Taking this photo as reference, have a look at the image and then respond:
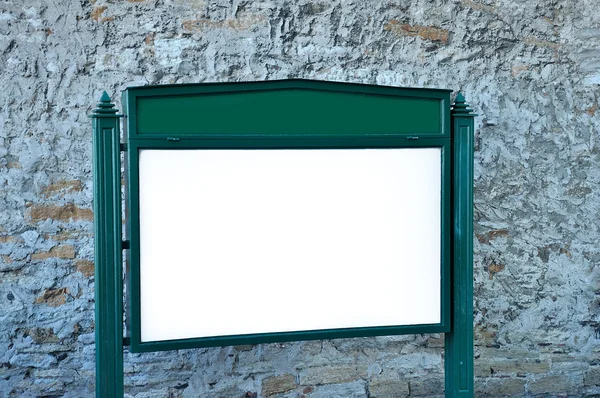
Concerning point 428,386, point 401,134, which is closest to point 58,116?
point 401,134

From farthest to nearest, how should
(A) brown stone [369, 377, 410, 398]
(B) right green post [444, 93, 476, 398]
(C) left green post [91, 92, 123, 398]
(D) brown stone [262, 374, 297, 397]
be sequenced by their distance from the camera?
(A) brown stone [369, 377, 410, 398]
(D) brown stone [262, 374, 297, 397]
(B) right green post [444, 93, 476, 398]
(C) left green post [91, 92, 123, 398]

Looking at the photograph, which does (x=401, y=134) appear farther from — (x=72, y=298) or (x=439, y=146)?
(x=72, y=298)

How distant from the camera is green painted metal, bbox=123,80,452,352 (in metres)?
2.55

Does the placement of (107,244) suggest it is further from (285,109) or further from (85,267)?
(85,267)

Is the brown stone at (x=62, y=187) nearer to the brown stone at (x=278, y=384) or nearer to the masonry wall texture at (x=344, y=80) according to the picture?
the masonry wall texture at (x=344, y=80)

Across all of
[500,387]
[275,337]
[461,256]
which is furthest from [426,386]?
[275,337]

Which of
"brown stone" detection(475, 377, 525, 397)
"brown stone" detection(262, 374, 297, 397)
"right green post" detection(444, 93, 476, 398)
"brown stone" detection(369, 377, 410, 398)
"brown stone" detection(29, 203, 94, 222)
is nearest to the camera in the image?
"right green post" detection(444, 93, 476, 398)

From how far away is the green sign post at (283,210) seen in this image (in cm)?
257

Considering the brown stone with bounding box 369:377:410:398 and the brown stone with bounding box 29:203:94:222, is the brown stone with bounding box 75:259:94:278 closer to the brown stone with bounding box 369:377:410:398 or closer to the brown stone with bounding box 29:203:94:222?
the brown stone with bounding box 29:203:94:222

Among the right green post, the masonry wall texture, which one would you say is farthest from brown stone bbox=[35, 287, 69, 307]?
the right green post

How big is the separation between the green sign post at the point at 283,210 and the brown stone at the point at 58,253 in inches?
42.6

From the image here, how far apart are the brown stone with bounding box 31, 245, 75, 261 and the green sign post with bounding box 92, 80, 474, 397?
108 centimetres

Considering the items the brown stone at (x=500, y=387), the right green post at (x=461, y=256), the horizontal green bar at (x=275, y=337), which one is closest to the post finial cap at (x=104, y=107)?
the horizontal green bar at (x=275, y=337)

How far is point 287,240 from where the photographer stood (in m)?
2.70
